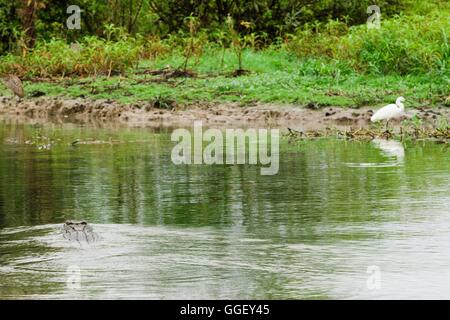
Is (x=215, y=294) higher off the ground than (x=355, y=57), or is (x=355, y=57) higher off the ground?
(x=355, y=57)

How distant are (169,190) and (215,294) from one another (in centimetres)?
521

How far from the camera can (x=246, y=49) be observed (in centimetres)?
2877

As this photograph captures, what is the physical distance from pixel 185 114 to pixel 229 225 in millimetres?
12511

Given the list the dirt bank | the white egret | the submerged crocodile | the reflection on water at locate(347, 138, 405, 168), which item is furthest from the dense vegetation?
the submerged crocodile

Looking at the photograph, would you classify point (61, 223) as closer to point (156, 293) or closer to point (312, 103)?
point (156, 293)

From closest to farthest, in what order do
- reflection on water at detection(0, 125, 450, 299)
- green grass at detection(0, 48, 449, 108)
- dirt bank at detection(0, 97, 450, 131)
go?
reflection on water at detection(0, 125, 450, 299), dirt bank at detection(0, 97, 450, 131), green grass at detection(0, 48, 449, 108)

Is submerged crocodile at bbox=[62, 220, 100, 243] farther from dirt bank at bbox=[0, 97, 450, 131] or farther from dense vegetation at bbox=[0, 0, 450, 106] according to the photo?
dense vegetation at bbox=[0, 0, 450, 106]

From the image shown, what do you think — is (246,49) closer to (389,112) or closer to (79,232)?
(389,112)

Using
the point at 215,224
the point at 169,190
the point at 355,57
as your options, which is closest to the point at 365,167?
the point at 169,190

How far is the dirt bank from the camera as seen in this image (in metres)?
20.9

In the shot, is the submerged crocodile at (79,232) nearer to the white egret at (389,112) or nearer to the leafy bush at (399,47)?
the white egret at (389,112)

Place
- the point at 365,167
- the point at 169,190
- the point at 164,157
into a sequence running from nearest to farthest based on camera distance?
the point at 169,190 → the point at 365,167 → the point at 164,157

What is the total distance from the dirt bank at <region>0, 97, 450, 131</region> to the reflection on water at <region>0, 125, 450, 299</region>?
4.15 meters

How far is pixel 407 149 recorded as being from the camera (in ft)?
54.6
